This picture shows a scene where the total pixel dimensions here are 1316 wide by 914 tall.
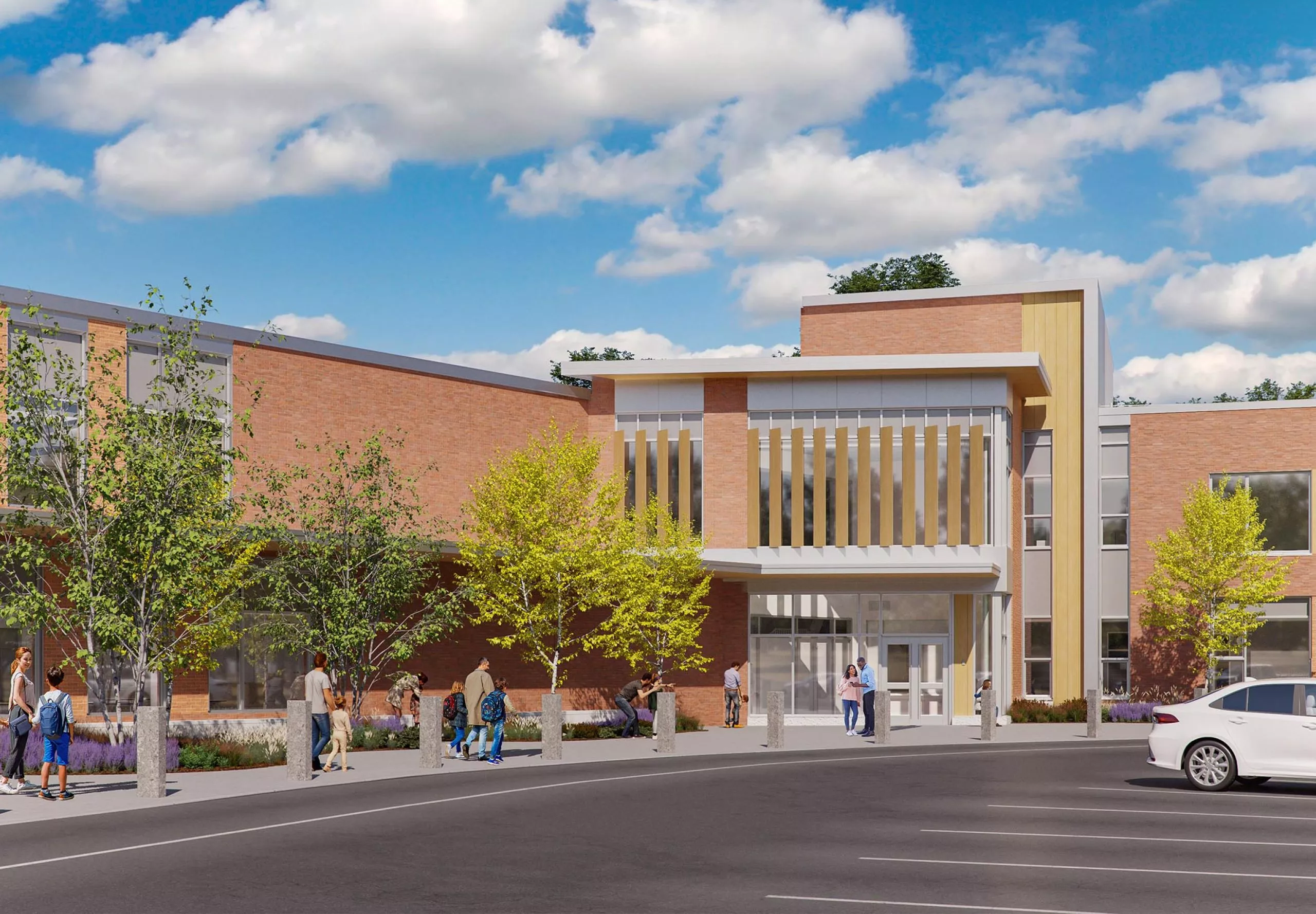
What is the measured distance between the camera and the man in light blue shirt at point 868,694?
3303 cm

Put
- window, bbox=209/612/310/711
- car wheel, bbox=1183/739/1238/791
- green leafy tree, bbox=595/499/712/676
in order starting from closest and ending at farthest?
1. car wheel, bbox=1183/739/1238/791
2. window, bbox=209/612/310/711
3. green leafy tree, bbox=595/499/712/676

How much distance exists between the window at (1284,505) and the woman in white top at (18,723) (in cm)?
3444

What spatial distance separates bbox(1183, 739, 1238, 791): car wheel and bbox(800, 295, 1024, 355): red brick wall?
24.9 meters

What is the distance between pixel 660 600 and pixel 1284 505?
19.6 m

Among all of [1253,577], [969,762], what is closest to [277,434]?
[969,762]

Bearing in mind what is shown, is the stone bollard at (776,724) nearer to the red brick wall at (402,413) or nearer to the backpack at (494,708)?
the backpack at (494,708)

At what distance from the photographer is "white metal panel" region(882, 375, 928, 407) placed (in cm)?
4016

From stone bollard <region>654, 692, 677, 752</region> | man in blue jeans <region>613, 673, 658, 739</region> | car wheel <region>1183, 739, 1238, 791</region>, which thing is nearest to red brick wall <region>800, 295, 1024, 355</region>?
man in blue jeans <region>613, 673, 658, 739</region>

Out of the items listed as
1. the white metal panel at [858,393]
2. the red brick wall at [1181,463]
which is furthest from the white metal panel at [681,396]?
the red brick wall at [1181,463]

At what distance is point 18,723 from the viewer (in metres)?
18.8

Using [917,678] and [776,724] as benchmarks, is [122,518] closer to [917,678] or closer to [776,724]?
[776,724]

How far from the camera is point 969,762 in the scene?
82.9ft

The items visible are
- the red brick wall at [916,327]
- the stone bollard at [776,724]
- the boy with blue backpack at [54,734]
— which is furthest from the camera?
the red brick wall at [916,327]

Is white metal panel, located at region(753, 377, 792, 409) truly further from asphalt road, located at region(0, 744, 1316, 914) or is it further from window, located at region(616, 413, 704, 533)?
asphalt road, located at region(0, 744, 1316, 914)
